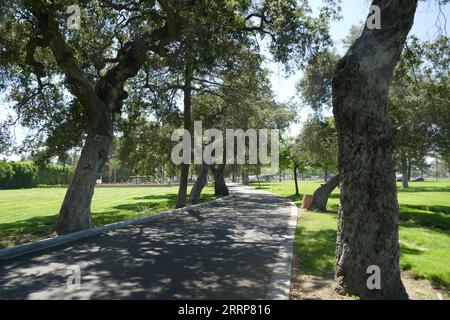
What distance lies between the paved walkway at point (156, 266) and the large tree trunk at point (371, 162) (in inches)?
55.2

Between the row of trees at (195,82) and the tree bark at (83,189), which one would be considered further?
the tree bark at (83,189)

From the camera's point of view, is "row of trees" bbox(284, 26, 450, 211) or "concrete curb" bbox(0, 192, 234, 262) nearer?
"concrete curb" bbox(0, 192, 234, 262)

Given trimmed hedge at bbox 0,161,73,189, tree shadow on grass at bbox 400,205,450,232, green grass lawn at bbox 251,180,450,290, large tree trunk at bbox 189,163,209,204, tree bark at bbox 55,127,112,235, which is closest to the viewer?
green grass lawn at bbox 251,180,450,290

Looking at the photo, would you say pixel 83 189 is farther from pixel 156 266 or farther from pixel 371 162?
pixel 371 162

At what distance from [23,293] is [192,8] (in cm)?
889

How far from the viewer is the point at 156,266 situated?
23.9 ft

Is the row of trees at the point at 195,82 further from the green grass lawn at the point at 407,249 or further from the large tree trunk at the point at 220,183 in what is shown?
the large tree trunk at the point at 220,183

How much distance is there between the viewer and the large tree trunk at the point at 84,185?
11523 millimetres

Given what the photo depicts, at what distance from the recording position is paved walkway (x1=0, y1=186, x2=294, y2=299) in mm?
5715

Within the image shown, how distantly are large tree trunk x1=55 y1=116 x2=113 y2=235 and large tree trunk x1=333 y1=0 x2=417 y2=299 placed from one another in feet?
27.0

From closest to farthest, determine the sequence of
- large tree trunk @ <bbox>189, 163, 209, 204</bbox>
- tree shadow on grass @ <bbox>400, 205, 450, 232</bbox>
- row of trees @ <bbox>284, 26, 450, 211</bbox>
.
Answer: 1. tree shadow on grass @ <bbox>400, 205, 450, 232</bbox>
2. row of trees @ <bbox>284, 26, 450, 211</bbox>
3. large tree trunk @ <bbox>189, 163, 209, 204</bbox>

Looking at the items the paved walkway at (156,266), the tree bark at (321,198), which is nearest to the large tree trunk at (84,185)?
the paved walkway at (156,266)

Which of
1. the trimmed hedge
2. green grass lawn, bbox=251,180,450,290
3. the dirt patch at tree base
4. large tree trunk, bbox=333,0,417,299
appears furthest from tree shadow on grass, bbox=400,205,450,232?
the trimmed hedge

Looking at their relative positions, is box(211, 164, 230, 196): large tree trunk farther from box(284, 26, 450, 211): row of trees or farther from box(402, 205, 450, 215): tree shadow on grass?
box(402, 205, 450, 215): tree shadow on grass
